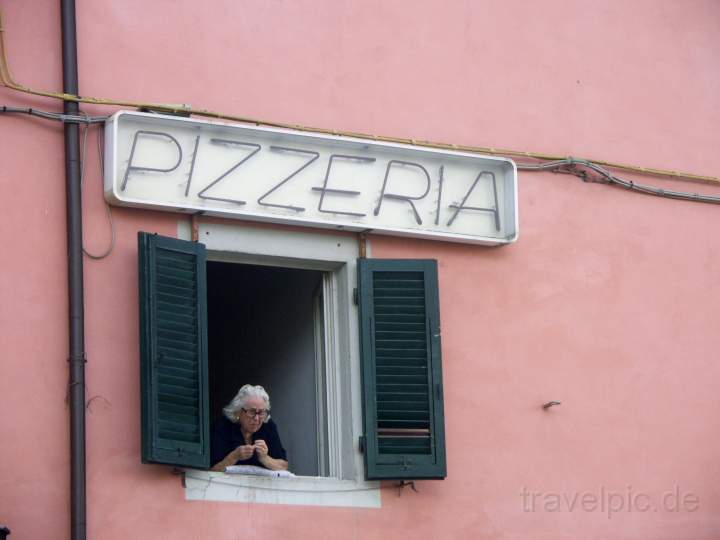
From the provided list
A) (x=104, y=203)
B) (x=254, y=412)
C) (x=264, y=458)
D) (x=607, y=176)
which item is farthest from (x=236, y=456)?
(x=607, y=176)

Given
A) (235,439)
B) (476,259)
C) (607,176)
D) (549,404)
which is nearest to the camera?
(235,439)

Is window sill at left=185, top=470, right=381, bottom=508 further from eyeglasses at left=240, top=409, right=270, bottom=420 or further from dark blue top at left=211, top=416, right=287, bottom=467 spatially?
eyeglasses at left=240, top=409, right=270, bottom=420

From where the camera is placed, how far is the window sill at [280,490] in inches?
395

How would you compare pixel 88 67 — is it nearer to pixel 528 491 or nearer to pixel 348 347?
pixel 348 347

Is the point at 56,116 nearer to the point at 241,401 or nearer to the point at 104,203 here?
the point at 104,203

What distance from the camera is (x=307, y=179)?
10.7m

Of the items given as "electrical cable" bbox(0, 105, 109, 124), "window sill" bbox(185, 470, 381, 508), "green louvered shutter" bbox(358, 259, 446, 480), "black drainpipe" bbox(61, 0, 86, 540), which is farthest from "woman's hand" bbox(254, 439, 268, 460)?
"electrical cable" bbox(0, 105, 109, 124)

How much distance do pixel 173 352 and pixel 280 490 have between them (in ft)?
3.01

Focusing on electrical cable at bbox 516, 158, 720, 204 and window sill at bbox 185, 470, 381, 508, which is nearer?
window sill at bbox 185, 470, 381, 508

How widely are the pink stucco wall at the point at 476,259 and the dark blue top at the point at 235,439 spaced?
494 millimetres

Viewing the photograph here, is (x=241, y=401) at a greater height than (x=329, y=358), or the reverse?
(x=329, y=358)

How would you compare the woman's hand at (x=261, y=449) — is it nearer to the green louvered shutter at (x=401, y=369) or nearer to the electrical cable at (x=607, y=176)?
the green louvered shutter at (x=401, y=369)

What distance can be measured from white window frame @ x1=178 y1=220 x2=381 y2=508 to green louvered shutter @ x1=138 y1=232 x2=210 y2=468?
0.21 m

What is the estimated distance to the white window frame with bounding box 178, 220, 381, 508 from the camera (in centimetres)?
1018
